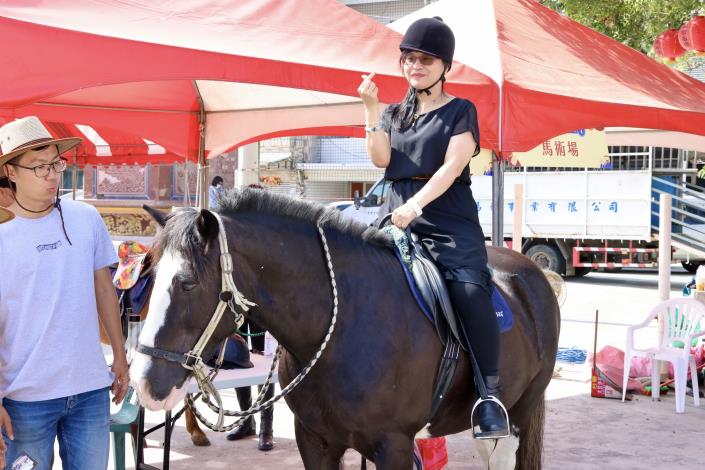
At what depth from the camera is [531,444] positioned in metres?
4.03

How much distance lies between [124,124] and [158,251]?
4.91 metres

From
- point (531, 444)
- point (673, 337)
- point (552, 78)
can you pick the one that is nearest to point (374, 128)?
point (531, 444)

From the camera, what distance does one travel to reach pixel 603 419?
620 cm

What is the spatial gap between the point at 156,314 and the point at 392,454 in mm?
1002

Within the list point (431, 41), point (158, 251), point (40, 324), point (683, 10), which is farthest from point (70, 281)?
point (683, 10)

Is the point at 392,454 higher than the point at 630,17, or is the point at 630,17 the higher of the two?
the point at 630,17

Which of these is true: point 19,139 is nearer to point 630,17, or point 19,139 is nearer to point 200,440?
point 200,440

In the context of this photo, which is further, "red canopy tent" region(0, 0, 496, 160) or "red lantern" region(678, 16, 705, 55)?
"red lantern" region(678, 16, 705, 55)

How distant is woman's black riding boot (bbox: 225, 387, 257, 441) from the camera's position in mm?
5414

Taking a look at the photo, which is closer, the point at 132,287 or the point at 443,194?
the point at 443,194

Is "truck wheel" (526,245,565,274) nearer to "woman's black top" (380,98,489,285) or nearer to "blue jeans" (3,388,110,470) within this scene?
"woman's black top" (380,98,489,285)

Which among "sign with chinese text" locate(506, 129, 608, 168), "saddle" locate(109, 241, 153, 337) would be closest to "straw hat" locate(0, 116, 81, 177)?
"saddle" locate(109, 241, 153, 337)

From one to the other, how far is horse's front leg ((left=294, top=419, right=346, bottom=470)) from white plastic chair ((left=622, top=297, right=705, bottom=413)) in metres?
4.69

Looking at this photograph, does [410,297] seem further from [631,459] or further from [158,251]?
[631,459]
